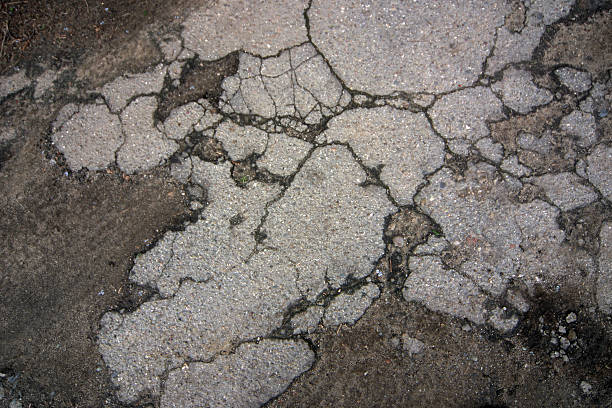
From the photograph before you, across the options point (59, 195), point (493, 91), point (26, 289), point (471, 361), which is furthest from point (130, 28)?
point (471, 361)

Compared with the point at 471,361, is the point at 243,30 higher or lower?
higher

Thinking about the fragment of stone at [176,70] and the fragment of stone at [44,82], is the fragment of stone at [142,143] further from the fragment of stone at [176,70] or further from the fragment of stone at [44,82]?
the fragment of stone at [44,82]

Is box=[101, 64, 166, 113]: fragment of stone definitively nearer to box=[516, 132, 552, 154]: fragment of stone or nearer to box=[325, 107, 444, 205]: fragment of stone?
box=[325, 107, 444, 205]: fragment of stone

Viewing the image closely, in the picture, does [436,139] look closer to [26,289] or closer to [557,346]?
[557,346]

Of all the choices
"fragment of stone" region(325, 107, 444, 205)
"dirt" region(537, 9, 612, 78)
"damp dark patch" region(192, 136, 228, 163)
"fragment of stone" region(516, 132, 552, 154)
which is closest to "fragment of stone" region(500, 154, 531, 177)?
"fragment of stone" region(516, 132, 552, 154)

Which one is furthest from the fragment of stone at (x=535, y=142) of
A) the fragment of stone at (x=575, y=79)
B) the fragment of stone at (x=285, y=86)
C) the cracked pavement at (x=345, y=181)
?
the fragment of stone at (x=285, y=86)

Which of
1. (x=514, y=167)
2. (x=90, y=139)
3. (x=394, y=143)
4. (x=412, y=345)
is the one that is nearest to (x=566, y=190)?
(x=514, y=167)

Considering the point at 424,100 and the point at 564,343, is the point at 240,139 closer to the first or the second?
the point at 424,100

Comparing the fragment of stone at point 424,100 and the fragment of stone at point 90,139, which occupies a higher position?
the fragment of stone at point 90,139
